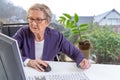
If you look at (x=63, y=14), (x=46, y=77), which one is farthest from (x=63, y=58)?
(x=46, y=77)

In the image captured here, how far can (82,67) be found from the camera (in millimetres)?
1518

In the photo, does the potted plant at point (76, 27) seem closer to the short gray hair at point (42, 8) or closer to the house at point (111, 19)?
the house at point (111, 19)

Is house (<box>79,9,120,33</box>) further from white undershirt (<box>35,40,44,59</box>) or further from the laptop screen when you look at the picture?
the laptop screen

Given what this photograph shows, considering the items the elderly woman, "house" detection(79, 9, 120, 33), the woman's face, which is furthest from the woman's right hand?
"house" detection(79, 9, 120, 33)

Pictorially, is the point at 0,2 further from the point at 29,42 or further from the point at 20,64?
the point at 20,64

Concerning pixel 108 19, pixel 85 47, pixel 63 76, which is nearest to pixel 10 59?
pixel 63 76

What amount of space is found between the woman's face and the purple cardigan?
8cm

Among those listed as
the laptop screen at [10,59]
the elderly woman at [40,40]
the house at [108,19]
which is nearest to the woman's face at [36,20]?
the elderly woman at [40,40]

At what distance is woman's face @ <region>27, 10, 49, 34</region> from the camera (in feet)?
5.51

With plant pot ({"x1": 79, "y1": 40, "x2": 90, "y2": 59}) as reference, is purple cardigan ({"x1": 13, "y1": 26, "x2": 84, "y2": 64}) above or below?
above

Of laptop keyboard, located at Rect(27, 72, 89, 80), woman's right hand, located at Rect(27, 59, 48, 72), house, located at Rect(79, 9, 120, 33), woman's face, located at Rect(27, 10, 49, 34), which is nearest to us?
laptop keyboard, located at Rect(27, 72, 89, 80)

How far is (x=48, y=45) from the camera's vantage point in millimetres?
1790

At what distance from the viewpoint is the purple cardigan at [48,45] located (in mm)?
1754

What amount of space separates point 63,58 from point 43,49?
999 mm
